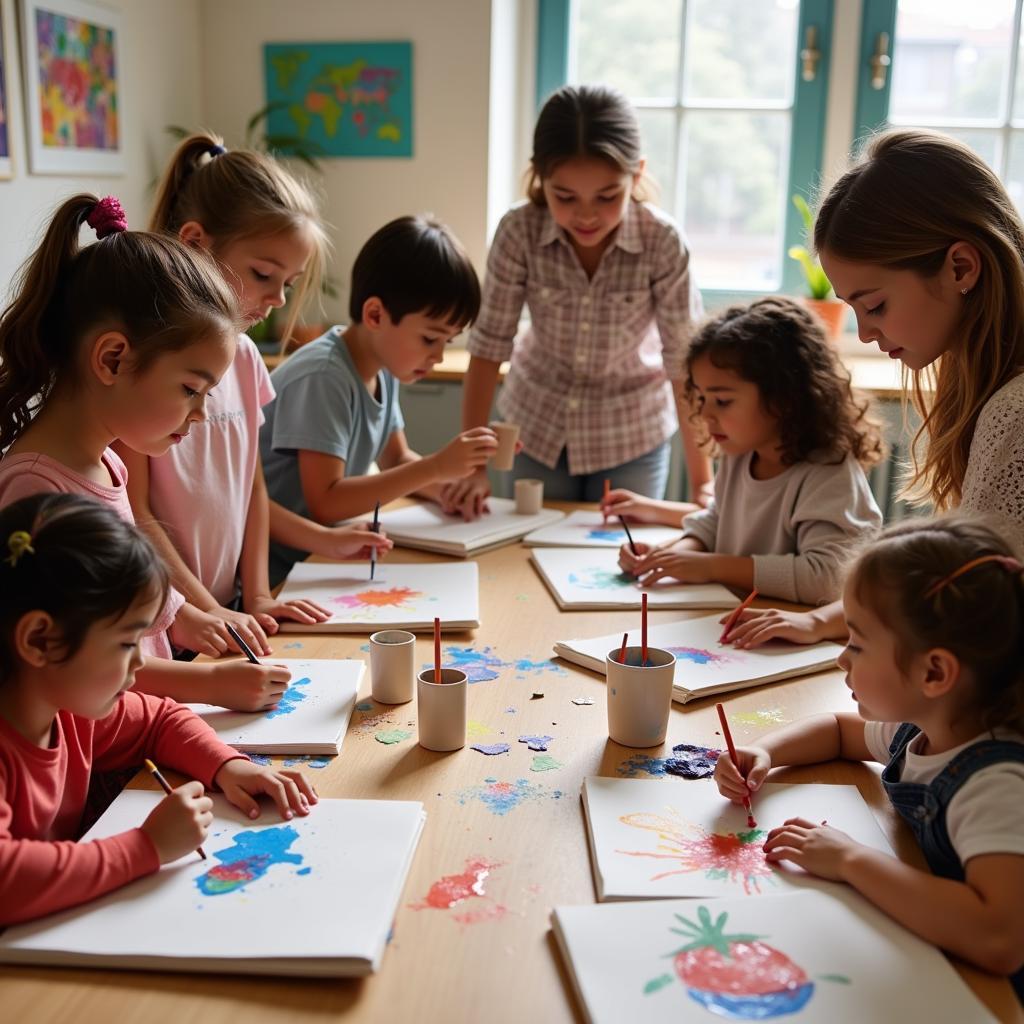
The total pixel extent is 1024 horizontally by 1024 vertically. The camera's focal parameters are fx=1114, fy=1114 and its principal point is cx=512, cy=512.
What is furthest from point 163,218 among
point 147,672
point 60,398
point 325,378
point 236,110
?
point 236,110

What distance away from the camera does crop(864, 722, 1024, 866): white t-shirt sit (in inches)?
35.7

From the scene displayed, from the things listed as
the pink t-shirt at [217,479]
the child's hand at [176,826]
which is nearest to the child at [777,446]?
the pink t-shirt at [217,479]

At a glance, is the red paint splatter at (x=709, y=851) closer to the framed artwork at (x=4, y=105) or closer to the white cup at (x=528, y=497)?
the white cup at (x=528, y=497)

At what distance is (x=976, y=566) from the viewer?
3.21 ft

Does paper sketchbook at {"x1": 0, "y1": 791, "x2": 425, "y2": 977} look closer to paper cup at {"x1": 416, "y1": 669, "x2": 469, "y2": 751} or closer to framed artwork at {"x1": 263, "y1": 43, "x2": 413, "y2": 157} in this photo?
paper cup at {"x1": 416, "y1": 669, "x2": 469, "y2": 751}

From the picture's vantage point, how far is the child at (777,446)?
5.98 ft

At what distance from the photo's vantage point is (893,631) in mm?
1014

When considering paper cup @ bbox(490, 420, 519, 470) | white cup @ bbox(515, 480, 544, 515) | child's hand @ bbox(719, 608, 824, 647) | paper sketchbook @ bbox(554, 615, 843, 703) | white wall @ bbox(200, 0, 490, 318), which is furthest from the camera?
white wall @ bbox(200, 0, 490, 318)

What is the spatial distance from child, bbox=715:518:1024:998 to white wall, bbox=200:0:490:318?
267 cm

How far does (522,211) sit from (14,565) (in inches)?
67.5

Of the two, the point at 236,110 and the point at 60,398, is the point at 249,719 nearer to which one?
the point at 60,398

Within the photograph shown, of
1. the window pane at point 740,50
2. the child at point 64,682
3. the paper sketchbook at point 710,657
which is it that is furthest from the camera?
the window pane at point 740,50

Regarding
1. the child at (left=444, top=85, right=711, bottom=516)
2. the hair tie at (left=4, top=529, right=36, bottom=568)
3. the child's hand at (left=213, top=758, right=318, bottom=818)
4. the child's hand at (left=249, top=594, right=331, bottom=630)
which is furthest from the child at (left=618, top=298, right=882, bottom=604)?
the hair tie at (left=4, top=529, right=36, bottom=568)

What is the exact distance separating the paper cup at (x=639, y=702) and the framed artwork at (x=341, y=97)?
2.66 meters
